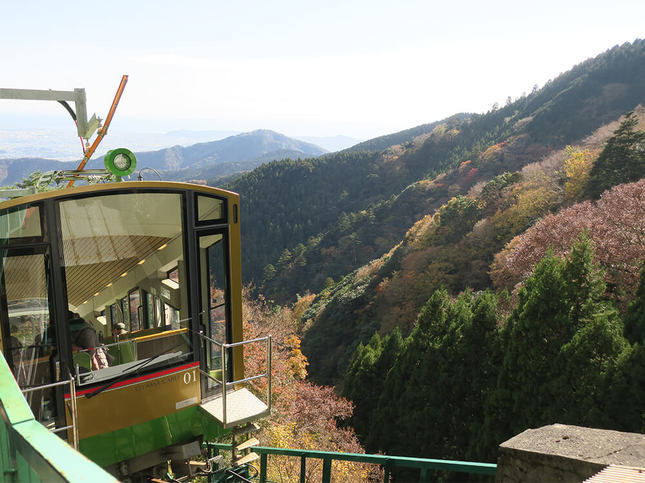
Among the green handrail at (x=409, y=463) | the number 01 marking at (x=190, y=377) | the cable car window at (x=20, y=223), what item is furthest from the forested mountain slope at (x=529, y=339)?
the cable car window at (x=20, y=223)

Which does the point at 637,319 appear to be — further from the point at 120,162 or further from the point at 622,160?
the point at 622,160

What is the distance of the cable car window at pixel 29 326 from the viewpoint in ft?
12.6

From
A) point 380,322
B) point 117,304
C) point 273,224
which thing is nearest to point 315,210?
point 273,224

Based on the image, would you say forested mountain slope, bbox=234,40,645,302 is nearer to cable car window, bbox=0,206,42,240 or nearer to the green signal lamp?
the green signal lamp

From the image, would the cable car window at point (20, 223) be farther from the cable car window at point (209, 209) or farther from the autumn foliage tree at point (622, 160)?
the autumn foliage tree at point (622, 160)

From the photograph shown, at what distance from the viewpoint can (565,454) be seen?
3098mm

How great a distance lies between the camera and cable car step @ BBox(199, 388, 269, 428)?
4691mm

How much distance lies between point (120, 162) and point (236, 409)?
3095 millimetres

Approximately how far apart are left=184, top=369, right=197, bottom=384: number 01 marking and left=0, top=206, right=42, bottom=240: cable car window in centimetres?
214

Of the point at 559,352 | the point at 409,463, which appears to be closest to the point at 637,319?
the point at 559,352

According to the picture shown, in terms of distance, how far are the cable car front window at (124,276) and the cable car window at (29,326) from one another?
25cm

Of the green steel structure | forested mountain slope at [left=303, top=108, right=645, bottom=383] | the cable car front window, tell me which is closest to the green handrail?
the cable car front window

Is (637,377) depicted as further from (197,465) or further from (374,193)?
(374,193)

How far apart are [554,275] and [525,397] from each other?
3.31 metres
